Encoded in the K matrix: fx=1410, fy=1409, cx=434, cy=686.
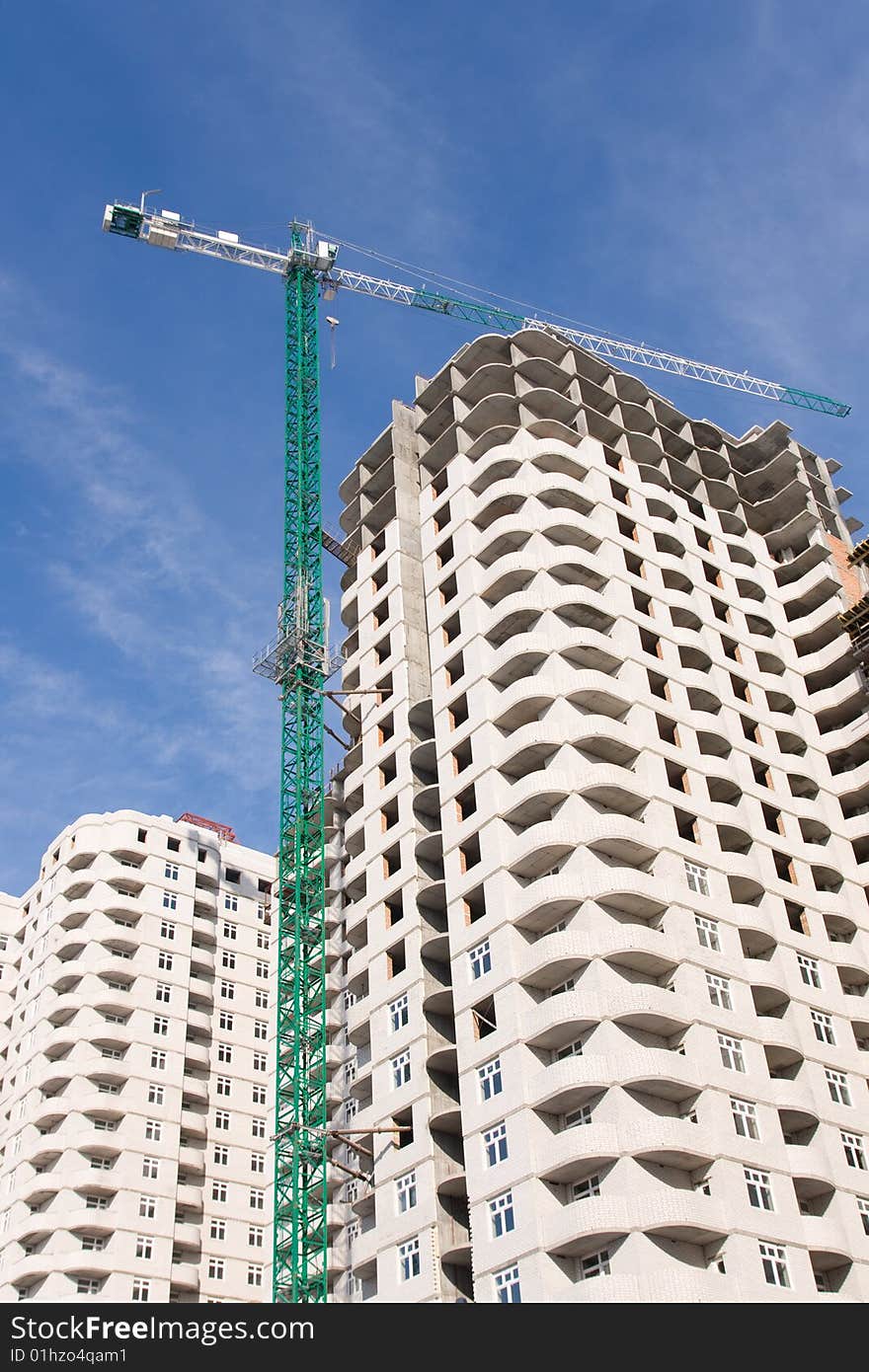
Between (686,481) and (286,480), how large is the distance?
26.4m

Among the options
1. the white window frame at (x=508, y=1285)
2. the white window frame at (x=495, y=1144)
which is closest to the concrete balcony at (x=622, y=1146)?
the white window frame at (x=495, y=1144)

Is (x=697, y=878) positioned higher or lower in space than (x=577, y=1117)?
higher

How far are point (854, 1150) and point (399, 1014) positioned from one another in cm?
2112

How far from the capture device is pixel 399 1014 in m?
65.8

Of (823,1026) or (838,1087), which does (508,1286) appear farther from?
(823,1026)

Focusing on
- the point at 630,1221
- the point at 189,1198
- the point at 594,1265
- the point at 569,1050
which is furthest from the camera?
the point at 189,1198

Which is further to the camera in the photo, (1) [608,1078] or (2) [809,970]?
(2) [809,970]

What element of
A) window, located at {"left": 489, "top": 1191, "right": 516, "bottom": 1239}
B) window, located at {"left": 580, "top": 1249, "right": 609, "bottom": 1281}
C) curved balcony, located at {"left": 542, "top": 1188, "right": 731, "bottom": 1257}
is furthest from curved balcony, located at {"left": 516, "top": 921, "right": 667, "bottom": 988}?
window, located at {"left": 580, "top": 1249, "right": 609, "bottom": 1281}

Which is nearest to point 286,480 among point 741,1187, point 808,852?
point 808,852

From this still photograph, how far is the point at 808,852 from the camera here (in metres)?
72.8

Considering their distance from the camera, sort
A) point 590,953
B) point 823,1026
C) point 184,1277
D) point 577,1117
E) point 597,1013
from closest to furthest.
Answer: point 597,1013, point 577,1117, point 590,953, point 823,1026, point 184,1277

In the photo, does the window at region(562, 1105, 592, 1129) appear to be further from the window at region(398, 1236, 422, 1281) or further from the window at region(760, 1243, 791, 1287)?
the window at region(398, 1236, 422, 1281)

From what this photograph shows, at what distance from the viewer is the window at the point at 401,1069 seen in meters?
63.6

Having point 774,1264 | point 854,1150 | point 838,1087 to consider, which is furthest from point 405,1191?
point 838,1087
